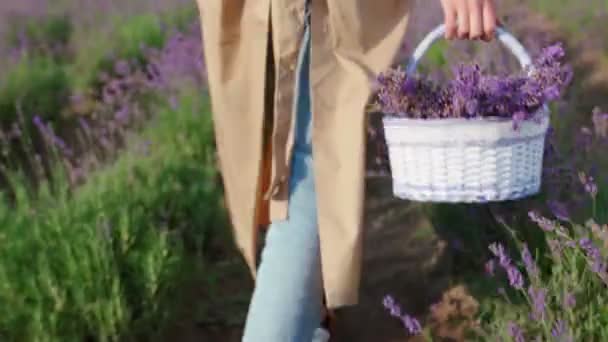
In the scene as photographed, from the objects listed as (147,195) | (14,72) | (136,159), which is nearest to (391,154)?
(147,195)

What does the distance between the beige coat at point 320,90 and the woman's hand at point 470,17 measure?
0.13 m

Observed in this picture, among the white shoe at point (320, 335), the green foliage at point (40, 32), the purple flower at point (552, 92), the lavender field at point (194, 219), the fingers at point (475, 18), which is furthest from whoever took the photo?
the green foliage at point (40, 32)

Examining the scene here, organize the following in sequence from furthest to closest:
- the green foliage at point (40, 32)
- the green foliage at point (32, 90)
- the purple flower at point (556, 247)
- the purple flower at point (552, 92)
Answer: the green foliage at point (40, 32)
the green foliage at point (32, 90)
the purple flower at point (556, 247)
the purple flower at point (552, 92)

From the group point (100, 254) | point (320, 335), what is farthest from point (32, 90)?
point (320, 335)

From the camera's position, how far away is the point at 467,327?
9.82ft

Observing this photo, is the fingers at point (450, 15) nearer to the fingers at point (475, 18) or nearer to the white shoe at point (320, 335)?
the fingers at point (475, 18)

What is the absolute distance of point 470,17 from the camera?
1985 mm

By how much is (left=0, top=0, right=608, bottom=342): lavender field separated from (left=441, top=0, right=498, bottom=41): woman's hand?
0.48 metres

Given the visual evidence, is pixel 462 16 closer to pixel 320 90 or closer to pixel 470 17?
pixel 470 17

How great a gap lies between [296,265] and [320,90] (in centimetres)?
34

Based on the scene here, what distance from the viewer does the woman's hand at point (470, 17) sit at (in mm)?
1982

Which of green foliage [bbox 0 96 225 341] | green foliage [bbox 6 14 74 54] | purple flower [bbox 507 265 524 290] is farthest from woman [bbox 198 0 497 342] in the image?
green foliage [bbox 6 14 74 54]

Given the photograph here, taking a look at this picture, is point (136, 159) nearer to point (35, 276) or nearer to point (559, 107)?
point (35, 276)

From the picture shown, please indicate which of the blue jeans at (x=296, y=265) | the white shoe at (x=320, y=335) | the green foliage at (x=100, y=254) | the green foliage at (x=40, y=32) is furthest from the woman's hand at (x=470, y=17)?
the green foliage at (x=40, y=32)
